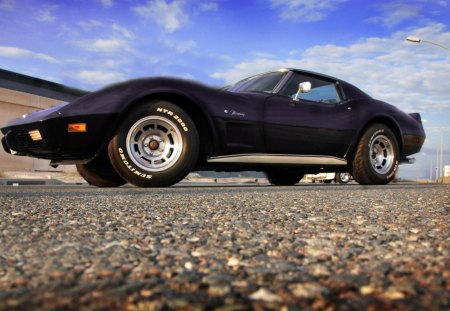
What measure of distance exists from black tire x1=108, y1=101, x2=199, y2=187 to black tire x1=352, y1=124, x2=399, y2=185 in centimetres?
236

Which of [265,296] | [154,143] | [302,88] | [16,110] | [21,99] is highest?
[21,99]

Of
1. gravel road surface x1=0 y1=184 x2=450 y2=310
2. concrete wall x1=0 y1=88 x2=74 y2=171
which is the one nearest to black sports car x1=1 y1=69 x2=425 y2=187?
gravel road surface x1=0 y1=184 x2=450 y2=310

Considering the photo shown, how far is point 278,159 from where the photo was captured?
4.68m

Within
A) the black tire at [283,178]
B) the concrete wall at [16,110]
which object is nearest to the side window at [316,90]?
the black tire at [283,178]

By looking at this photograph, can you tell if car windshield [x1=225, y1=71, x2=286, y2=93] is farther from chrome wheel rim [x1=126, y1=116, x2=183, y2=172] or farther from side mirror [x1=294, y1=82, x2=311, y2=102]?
Result: chrome wheel rim [x1=126, y1=116, x2=183, y2=172]

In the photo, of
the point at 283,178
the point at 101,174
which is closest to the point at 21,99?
the point at 283,178

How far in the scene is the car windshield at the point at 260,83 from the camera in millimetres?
4840

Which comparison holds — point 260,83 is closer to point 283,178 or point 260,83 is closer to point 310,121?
point 310,121

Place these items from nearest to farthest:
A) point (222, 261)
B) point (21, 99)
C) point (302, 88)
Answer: point (222, 261) < point (302, 88) < point (21, 99)

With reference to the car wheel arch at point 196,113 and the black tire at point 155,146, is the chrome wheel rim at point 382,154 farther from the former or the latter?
the black tire at point 155,146

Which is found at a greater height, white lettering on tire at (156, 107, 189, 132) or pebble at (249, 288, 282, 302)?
white lettering on tire at (156, 107, 189, 132)

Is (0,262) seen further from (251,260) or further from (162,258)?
(251,260)

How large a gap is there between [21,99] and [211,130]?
937 inches

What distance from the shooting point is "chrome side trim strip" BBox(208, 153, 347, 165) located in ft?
14.3
